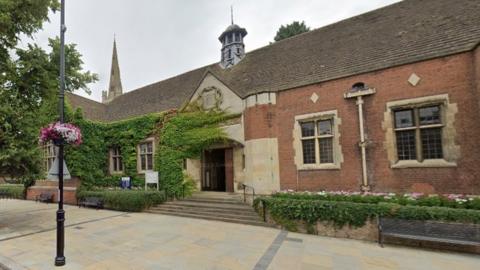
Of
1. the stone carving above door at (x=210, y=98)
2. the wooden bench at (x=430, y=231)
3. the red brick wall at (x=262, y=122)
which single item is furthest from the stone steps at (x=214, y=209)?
the stone carving above door at (x=210, y=98)

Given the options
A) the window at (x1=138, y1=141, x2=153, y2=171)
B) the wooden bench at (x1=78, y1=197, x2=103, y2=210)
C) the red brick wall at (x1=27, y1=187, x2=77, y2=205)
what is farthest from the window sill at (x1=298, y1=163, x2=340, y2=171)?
the red brick wall at (x1=27, y1=187, x2=77, y2=205)

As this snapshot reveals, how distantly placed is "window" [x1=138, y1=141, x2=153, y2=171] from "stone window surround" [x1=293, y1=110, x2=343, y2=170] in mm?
9181

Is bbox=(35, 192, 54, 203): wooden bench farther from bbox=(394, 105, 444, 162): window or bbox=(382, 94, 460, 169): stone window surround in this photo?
bbox=(394, 105, 444, 162): window

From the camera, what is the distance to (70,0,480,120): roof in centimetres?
972

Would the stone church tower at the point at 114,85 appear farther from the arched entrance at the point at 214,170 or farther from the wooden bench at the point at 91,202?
the arched entrance at the point at 214,170

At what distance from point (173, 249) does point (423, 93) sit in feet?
32.4

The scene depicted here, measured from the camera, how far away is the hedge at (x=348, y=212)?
6660 mm

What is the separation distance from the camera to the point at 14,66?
32.3ft

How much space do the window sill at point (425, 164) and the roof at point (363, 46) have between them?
3.72 m

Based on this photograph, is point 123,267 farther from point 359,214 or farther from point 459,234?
point 459,234

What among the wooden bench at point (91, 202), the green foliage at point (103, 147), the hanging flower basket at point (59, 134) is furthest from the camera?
the green foliage at point (103, 147)

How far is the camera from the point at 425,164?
352 inches

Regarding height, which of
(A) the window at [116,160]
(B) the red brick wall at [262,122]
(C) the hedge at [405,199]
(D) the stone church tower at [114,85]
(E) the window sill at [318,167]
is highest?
(D) the stone church tower at [114,85]

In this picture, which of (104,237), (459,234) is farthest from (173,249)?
(459,234)
